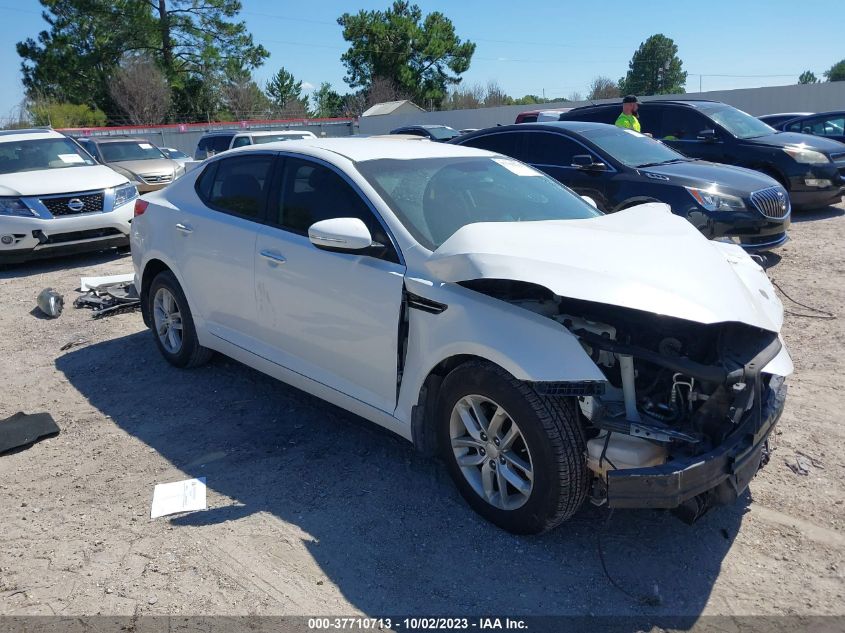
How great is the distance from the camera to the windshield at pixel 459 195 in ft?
12.3

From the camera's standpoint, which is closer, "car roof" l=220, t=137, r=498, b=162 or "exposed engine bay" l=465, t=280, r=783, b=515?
"exposed engine bay" l=465, t=280, r=783, b=515

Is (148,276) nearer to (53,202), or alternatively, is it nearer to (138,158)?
(53,202)

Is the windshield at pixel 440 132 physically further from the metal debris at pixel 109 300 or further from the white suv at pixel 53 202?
the metal debris at pixel 109 300

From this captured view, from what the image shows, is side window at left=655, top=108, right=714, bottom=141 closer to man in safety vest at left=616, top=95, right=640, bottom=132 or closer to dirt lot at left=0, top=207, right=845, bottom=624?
man in safety vest at left=616, top=95, right=640, bottom=132

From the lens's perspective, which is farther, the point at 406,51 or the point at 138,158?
the point at 406,51

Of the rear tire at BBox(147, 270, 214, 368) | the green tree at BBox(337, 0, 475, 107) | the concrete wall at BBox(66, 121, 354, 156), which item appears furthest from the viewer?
the green tree at BBox(337, 0, 475, 107)

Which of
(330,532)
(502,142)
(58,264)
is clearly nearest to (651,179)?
(502,142)

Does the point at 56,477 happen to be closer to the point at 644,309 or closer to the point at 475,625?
the point at 475,625

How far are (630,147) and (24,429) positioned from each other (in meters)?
7.09

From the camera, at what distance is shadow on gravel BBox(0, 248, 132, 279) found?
9.09 m

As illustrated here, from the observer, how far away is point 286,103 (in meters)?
69.9

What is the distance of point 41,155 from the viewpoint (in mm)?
10000

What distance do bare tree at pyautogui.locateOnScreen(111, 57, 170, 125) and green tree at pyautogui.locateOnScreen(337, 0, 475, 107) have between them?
75.8 feet

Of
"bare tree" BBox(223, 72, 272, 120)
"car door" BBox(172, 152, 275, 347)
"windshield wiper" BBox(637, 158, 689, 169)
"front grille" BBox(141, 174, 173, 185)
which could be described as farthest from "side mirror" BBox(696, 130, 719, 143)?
"bare tree" BBox(223, 72, 272, 120)
